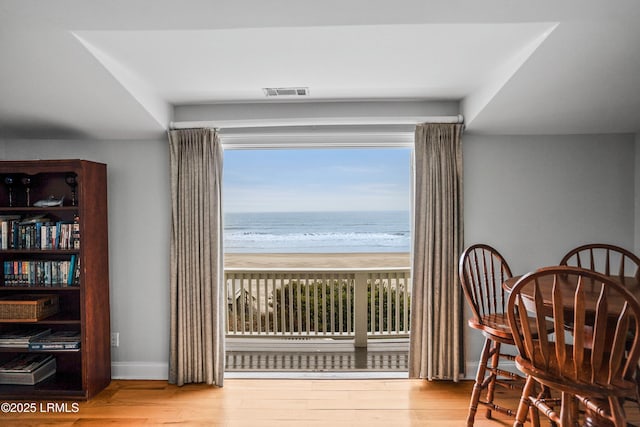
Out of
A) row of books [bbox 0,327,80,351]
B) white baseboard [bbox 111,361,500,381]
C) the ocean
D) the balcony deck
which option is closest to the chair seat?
white baseboard [bbox 111,361,500,381]

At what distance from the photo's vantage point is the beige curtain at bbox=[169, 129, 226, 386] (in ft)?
10.6

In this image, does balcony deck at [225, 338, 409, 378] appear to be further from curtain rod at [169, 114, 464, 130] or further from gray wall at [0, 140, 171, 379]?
curtain rod at [169, 114, 464, 130]

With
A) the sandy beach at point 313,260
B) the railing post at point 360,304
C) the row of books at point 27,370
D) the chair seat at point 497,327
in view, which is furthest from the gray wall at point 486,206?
the sandy beach at point 313,260

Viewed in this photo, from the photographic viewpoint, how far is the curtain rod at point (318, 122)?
3217 mm

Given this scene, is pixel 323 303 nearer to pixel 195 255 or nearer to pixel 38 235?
pixel 195 255

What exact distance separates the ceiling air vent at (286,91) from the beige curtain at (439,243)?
0.93m

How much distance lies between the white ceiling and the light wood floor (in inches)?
78.2

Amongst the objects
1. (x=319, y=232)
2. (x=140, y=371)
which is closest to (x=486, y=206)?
(x=140, y=371)

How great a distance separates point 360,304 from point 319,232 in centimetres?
431

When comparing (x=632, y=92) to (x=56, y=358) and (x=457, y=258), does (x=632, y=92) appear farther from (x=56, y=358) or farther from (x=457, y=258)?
(x=56, y=358)

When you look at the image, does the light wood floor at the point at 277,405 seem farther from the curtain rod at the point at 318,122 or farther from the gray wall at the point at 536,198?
the curtain rod at the point at 318,122

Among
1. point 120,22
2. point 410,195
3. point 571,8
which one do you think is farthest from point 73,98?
point 571,8

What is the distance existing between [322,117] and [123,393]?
2.58 meters

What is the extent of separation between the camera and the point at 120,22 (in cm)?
183
